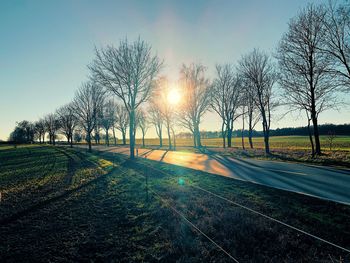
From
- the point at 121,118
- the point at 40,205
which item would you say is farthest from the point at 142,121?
the point at 40,205

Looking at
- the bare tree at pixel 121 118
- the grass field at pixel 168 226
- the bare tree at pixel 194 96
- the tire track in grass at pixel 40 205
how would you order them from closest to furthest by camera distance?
the grass field at pixel 168 226 < the tire track in grass at pixel 40 205 < the bare tree at pixel 194 96 < the bare tree at pixel 121 118

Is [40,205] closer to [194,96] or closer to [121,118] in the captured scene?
[194,96]

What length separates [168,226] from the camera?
656 cm

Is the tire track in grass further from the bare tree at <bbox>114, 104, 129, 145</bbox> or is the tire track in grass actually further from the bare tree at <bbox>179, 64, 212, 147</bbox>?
the bare tree at <bbox>114, 104, 129, 145</bbox>

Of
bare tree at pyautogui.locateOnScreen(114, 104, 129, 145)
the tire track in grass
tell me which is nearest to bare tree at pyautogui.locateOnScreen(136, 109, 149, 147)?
bare tree at pyautogui.locateOnScreen(114, 104, 129, 145)

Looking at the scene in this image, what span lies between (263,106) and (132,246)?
27034 mm

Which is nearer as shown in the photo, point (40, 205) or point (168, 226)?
point (168, 226)

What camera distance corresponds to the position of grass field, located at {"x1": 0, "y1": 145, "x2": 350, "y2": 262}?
195 inches

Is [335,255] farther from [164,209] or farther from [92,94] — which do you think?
[92,94]

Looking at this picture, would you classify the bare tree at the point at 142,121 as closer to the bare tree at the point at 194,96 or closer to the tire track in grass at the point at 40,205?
the bare tree at the point at 194,96

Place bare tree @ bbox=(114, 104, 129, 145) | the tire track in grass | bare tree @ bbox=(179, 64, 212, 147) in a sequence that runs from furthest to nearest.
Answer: bare tree @ bbox=(114, 104, 129, 145)
bare tree @ bbox=(179, 64, 212, 147)
the tire track in grass

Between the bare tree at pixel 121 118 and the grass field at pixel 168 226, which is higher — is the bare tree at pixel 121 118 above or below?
above

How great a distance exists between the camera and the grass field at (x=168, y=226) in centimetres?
495

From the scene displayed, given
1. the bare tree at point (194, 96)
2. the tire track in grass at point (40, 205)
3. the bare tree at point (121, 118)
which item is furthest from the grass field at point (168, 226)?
the bare tree at point (121, 118)
